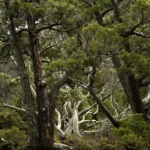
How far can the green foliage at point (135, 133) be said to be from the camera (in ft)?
20.6

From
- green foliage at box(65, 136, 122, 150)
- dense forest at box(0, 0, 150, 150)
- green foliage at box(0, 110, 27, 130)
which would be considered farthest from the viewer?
green foliage at box(0, 110, 27, 130)

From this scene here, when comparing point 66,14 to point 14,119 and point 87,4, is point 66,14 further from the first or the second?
point 14,119

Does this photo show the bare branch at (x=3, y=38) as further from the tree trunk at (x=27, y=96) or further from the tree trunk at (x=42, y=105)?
the tree trunk at (x=42, y=105)

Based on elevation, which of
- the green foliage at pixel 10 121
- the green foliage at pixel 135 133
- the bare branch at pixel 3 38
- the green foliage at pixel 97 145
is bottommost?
the green foliage at pixel 97 145

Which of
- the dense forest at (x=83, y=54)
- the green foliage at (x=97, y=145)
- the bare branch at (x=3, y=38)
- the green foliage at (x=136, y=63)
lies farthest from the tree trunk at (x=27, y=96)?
the green foliage at (x=136, y=63)

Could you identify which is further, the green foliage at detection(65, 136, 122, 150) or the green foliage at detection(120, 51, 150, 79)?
the green foliage at detection(65, 136, 122, 150)

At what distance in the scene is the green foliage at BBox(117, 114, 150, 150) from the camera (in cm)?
627

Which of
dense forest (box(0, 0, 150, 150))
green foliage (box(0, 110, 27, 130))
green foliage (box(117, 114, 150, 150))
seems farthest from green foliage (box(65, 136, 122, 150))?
green foliage (box(0, 110, 27, 130))

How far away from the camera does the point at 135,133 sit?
666 centimetres

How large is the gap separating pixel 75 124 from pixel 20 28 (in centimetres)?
570

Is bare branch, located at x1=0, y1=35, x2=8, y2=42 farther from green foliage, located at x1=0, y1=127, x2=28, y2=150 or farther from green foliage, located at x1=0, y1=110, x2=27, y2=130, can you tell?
green foliage, located at x1=0, y1=110, x2=27, y2=130

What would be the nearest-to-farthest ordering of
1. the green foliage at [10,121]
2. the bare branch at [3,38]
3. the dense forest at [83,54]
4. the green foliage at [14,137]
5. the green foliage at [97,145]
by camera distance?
the dense forest at [83,54] → the green foliage at [97,145] → the bare branch at [3,38] → the green foliage at [14,137] → the green foliage at [10,121]

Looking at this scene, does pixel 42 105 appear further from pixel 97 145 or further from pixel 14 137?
pixel 14 137

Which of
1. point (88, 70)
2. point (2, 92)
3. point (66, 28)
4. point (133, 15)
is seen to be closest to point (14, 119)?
point (2, 92)
